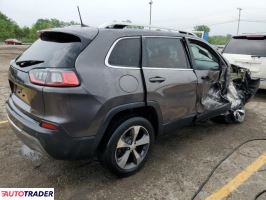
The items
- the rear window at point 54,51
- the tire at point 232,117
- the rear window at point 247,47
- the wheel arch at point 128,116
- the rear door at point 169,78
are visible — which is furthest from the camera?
the rear window at point 247,47

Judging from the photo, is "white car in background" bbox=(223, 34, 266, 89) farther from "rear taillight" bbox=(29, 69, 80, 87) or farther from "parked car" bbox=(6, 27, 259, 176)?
"rear taillight" bbox=(29, 69, 80, 87)

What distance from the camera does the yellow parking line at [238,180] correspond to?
3165 millimetres

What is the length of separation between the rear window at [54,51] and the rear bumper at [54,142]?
62 centimetres

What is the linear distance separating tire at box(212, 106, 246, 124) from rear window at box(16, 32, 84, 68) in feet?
11.1

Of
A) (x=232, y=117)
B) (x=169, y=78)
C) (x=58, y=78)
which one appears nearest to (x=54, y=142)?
(x=58, y=78)

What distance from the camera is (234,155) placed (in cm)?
414

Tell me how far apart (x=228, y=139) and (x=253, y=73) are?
9.61 ft

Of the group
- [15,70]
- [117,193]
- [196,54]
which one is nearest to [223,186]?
[117,193]

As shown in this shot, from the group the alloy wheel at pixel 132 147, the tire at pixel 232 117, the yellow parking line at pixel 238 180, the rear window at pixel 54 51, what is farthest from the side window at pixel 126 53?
the tire at pixel 232 117

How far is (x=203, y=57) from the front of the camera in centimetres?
458

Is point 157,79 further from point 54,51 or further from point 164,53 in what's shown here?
point 54,51

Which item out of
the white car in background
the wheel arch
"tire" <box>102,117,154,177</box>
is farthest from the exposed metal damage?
"tire" <box>102,117,154,177</box>

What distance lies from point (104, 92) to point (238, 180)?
6.30 ft

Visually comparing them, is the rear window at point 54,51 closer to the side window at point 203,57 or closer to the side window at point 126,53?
the side window at point 126,53
